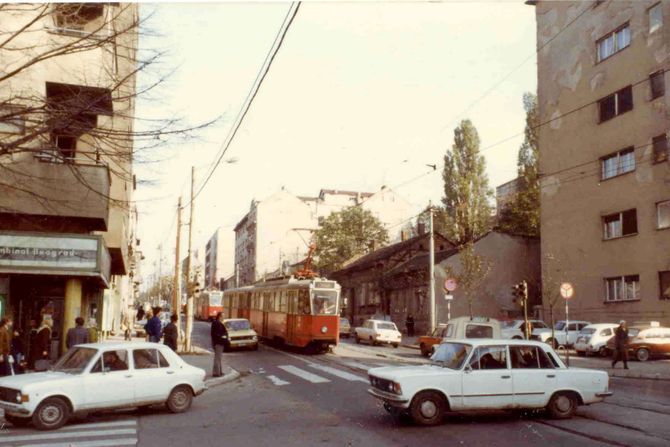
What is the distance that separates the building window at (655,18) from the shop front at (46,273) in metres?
26.3

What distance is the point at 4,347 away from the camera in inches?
555

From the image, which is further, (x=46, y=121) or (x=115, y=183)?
(x=115, y=183)

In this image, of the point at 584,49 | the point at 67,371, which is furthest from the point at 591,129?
the point at 67,371

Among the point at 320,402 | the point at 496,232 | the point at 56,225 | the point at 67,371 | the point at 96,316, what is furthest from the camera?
the point at 496,232

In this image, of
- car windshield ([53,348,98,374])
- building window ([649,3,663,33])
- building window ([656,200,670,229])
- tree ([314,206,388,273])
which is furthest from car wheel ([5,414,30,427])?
tree ([314,206,388,273])

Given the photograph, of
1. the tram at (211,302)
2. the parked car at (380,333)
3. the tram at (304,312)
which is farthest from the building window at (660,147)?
the tram at (211,302)

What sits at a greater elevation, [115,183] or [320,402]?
[115,183]

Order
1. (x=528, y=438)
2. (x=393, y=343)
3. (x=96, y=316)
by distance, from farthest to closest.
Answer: (x=393, y=343) → (x=96, y=316) → (x=528, y=438)

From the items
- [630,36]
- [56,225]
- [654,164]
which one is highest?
[630,36]

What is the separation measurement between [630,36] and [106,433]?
31031 mm

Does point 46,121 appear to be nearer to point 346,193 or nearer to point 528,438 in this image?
point 528,438

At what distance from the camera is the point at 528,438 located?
950cm

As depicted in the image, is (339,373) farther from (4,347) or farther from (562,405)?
(4,347)

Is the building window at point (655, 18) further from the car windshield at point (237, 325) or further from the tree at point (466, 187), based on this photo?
the tree at point (466, 187)
